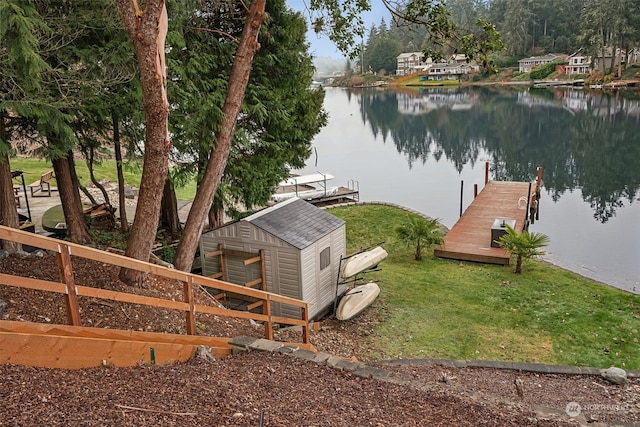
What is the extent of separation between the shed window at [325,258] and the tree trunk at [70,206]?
468 centimetres

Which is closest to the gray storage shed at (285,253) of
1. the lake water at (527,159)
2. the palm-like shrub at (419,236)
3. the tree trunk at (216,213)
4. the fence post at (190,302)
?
the tree trunk at (216,213)

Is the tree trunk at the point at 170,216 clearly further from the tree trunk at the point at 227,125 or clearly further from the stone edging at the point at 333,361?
the stone edging at the point at 333,361

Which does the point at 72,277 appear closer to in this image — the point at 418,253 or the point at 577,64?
the point at 418,253

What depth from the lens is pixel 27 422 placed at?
3180mm

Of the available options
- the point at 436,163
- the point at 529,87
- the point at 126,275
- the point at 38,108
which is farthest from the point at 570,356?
the point at 529,87

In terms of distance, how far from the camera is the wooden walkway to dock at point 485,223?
14.4 metres

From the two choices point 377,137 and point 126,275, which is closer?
point 126,275

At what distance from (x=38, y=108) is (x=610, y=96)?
68056 mm

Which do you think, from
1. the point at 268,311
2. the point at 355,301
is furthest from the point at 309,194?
the point at 268,311

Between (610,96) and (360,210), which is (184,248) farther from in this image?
(610,96)

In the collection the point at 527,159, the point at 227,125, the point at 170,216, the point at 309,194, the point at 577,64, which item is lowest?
the point at 527,159

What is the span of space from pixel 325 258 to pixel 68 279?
6.96 meters

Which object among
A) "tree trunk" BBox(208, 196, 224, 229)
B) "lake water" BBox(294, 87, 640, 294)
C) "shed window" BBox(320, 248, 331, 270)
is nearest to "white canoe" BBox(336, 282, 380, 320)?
"shed window" BBox(320, 248, 331, 270)

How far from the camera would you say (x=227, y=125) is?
25.1 feet
